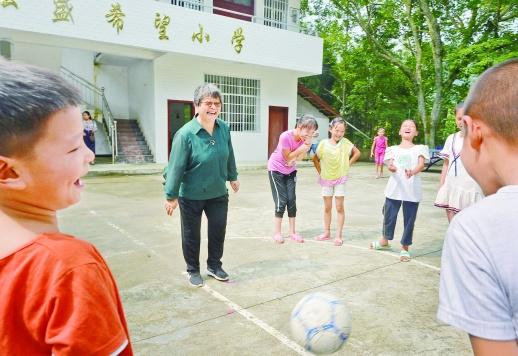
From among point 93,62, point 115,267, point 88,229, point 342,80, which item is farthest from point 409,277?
point 342,80

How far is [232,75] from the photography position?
15.3 metres

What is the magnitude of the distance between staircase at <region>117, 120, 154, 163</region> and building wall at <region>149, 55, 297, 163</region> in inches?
16.7

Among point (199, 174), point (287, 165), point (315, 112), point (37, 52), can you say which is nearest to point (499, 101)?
point (199, 174)

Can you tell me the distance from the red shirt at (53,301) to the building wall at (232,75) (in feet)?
44.4

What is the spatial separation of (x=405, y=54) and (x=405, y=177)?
22234 millimetres

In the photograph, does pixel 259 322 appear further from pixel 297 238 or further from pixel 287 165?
pixel 287 165

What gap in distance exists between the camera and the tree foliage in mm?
17000

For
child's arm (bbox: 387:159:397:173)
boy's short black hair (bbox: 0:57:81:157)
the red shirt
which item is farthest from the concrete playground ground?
boy's short black hair (bbox: 0:57:81:157)

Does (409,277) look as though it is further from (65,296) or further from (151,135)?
(151,135)

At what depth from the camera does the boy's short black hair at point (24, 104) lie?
86 cm

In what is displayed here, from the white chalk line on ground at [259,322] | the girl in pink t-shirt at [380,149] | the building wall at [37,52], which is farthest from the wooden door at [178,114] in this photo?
the white chalk line on ground at [259,322]

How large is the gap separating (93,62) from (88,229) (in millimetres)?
11493

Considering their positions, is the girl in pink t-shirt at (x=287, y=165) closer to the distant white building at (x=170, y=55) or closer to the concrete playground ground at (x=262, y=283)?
the concrete playground ground at (x=262, y=283)

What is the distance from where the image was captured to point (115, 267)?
13.6ft
